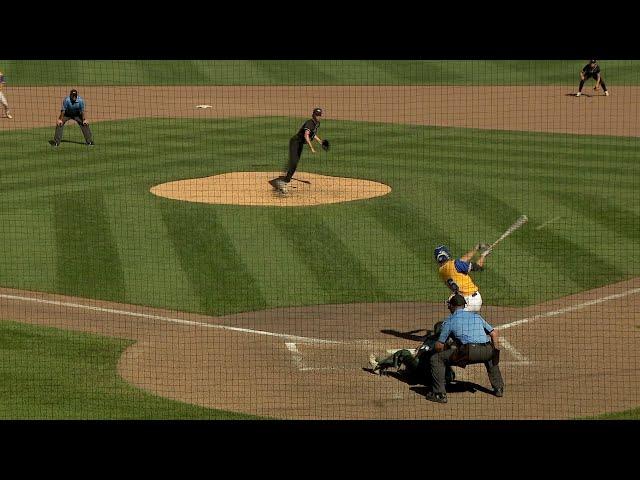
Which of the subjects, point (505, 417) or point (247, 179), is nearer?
point (505, 417)

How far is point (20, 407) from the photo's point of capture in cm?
1595

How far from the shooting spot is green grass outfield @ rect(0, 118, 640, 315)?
2241 cm

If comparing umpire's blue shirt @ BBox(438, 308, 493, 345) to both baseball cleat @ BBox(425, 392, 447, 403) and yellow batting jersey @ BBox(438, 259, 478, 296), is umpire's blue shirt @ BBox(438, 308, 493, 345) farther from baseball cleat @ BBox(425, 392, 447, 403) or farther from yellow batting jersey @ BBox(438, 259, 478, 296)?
yellow batting jersey @ BBox(438, 259, 478, 296)

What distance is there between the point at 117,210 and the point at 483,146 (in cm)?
1353

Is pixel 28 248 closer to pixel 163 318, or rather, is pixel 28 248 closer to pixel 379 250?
pixel 163 318

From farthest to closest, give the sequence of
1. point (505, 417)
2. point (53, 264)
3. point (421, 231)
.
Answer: point (421, 231) → point (53, 264) → point (505, 417)

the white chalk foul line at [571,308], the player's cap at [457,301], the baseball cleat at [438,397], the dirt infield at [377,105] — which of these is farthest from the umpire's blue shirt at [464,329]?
the dirt infield at [377,105]

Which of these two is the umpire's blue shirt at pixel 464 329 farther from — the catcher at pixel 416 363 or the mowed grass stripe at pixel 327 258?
the mowed grass stripe at pixel 327 258

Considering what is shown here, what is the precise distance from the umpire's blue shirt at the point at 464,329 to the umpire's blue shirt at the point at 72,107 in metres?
21.7

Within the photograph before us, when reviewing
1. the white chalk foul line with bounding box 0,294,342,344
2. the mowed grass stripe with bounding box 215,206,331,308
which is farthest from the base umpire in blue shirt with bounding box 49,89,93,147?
the white chalk foul line with bounding box 0,294,342,344

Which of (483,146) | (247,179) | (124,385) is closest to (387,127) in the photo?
(483,146)

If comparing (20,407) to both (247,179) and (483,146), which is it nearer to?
(247,179)

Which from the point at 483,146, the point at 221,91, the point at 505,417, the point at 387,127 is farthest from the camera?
the point at 221,91

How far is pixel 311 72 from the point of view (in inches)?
2362
